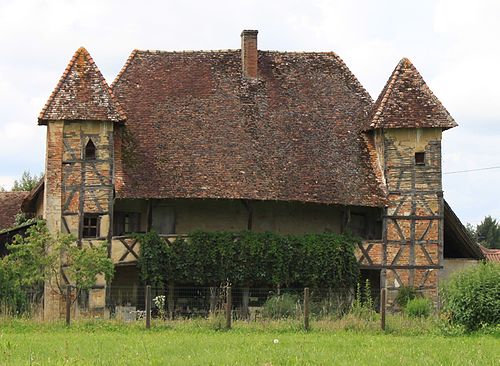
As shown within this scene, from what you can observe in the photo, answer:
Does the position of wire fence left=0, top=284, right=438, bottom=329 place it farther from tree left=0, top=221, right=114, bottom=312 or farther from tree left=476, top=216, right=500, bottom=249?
tree left=476, top=216, right=500, bottom=249

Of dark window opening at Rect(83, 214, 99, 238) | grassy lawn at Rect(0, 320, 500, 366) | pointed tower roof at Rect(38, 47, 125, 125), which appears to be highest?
pointed tower roof at Rect(38, 47, 125, 125)

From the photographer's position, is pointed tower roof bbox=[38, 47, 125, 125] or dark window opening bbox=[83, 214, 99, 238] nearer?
pointed tower roof bbox=[38, 47, 125, 125]

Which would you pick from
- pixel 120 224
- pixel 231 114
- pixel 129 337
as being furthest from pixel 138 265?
Result: pixel 129 337

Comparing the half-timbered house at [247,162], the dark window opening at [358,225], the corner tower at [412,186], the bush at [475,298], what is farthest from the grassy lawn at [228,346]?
the dark window opening at [358,225]

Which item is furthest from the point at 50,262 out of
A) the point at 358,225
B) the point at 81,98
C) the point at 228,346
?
the point at 228,346

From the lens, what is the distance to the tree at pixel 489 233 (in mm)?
65481

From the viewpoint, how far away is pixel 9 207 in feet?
142

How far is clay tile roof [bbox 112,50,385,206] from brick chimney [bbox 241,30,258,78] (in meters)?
0.30

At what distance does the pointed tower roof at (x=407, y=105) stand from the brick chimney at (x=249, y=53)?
428 centimetres

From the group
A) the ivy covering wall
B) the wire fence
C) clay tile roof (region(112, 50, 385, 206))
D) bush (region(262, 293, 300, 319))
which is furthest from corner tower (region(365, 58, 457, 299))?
bush (region(262, 293, 300, 319))

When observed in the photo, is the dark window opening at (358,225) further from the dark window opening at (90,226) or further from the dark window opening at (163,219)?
the dark window opening at (90,226)

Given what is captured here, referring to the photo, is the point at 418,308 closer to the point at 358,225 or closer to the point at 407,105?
the point at 358,225

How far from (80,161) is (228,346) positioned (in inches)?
544

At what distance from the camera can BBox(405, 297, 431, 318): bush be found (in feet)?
89.6
